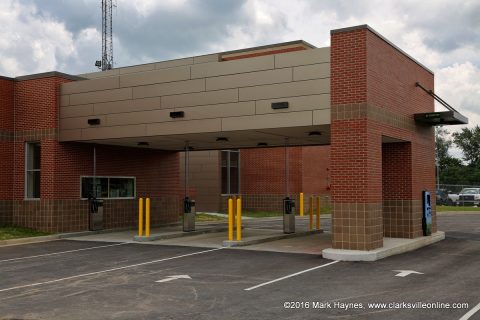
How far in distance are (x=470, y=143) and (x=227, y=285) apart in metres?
97.6

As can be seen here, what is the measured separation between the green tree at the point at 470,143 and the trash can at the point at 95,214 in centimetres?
8775

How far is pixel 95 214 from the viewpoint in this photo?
21312 millimetres

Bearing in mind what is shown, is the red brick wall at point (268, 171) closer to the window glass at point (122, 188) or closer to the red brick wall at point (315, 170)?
the red brick wall at point (315, 170)

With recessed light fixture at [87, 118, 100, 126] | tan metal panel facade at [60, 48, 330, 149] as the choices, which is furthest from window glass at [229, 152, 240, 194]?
recessed light fixture at [87, 118, 100, 126]

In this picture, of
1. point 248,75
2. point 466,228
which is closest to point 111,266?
point 248,75

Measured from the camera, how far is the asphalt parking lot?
28.3 feet

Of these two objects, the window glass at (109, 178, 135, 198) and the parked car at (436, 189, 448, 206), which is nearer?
the window glass at (109, 178, 135, 198)

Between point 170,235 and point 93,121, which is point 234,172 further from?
point 93,121

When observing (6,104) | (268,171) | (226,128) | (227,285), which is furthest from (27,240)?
(268,171)

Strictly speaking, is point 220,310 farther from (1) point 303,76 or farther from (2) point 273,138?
(2) point 273,138

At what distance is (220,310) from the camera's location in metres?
8.71

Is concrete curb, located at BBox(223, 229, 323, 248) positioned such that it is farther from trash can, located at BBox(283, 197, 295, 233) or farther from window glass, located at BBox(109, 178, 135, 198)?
window glass, located at BBox(109, 178, 135, 198)

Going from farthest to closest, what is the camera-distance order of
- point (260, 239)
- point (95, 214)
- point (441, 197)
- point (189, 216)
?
point (441, 197) → point (95, 214) → point (189, 216) → point (260, 239)

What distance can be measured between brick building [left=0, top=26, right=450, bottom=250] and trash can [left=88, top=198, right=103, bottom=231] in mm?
383
